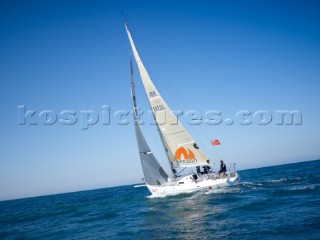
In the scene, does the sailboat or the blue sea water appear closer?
the blue sea water

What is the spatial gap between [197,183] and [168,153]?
3957mm

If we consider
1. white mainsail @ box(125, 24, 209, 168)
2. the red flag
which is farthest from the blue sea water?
the red flag

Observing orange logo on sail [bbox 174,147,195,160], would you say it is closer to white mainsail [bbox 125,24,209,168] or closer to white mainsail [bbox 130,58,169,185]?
white mainsail [bbox 125,24,209,168]

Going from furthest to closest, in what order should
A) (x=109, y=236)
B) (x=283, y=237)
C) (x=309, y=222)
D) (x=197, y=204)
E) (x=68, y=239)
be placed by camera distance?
(x=197, y=204) < (x=68, y=239) < (x=109, y=236) < (x=309, y=222) < (x=283, y=237)

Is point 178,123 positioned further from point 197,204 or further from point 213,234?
point 213,234

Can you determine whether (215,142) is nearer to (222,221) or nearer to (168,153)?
(168,153)

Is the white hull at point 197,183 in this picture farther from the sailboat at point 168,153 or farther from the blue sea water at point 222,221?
the blue sea water at point 222,221

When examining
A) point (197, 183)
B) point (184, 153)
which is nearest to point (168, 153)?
point (184, 153)

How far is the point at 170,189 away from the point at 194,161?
133 inches

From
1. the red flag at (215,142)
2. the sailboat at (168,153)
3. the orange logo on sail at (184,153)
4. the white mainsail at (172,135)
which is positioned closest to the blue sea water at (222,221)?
the sailboat at (168,153)

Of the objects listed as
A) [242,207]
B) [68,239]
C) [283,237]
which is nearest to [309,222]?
[283,237]

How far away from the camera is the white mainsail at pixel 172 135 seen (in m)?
24.0

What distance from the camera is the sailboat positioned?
23.1m

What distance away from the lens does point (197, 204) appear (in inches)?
748
